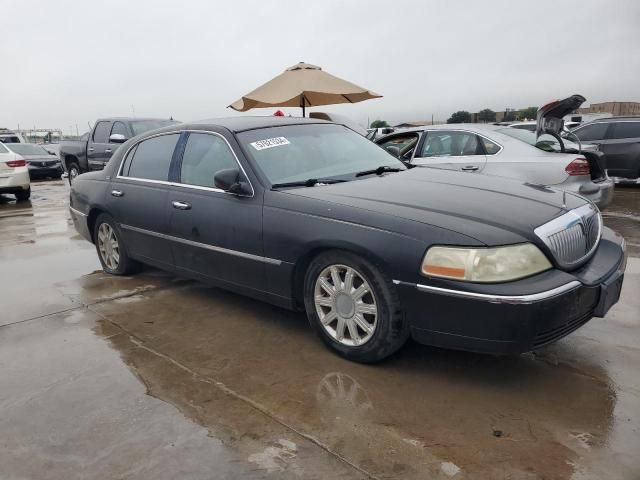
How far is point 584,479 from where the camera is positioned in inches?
83.7

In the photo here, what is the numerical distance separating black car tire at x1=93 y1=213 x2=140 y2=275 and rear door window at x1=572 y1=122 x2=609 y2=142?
400 inches

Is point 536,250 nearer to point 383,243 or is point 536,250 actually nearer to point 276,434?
point 383,243

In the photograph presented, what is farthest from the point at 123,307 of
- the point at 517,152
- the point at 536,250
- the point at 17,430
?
the point at 517,152

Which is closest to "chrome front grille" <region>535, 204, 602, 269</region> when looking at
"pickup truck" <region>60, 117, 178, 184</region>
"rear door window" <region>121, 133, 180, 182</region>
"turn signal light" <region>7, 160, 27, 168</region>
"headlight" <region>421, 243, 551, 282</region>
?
"headlight" <region>421, 243, 551, 282</region>

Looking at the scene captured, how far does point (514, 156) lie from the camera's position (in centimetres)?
617

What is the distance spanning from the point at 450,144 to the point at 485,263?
14.3 ft

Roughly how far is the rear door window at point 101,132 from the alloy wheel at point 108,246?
7593mm

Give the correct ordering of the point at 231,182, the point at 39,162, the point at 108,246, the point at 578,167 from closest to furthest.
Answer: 1. the point at 231,182
2. the point at 108,246
3. the point at 578,167
4. the point at 39,162

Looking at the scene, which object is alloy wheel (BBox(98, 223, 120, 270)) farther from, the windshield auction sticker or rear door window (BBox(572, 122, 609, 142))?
rear door window (BBox(572, 122, 609, 142))

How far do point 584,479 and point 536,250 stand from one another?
1.08m

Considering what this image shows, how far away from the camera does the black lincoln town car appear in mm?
2648

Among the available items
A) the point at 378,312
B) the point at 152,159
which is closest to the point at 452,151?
the point at 152,159

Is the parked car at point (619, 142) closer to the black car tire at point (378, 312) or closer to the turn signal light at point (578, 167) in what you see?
the turn signal light at point (578, 167)

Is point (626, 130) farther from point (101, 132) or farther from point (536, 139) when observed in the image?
point (101, 132)
